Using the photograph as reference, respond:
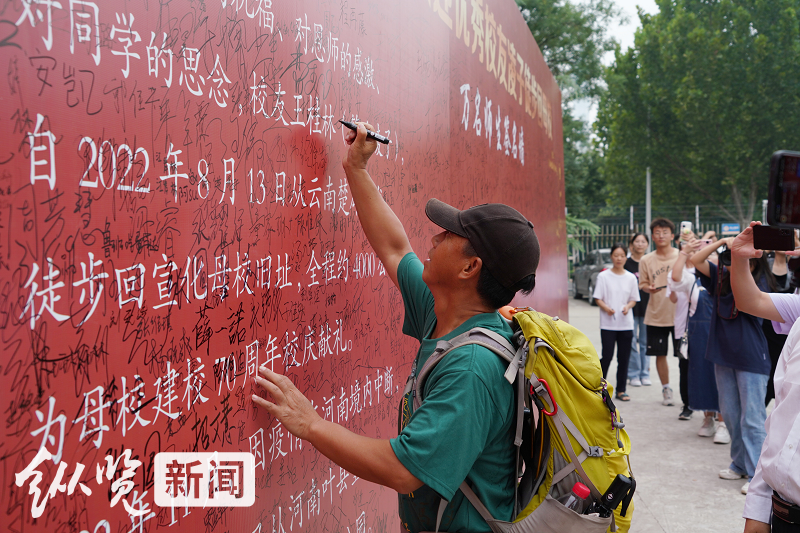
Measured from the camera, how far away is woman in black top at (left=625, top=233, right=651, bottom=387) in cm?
863

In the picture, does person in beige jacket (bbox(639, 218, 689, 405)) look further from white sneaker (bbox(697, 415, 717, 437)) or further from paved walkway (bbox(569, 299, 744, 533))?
white sneaker (bbox(697, 415, 717, 437))

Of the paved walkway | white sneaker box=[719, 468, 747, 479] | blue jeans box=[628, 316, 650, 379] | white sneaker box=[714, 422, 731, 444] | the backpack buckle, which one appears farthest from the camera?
blue jeans box=[628, 316, 650, 379]

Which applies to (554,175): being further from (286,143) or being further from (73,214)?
(73,214)

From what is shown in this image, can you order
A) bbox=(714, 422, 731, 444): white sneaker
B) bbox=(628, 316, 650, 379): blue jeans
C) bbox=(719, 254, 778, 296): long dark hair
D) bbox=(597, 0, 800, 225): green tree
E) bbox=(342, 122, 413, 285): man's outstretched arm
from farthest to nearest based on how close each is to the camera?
bbox=(597, 0, 800, 225): green tree < bbox=(628, 316, 650, 379): blue jeans < bbox=(714, 422, 731, 444): white sneaker < bbox=(719, 254, 778, 296): long dark hair < bbox=(342, 122, 413, 285): man's outstretched arm

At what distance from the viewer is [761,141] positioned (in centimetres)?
2686

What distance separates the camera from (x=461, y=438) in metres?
1.65

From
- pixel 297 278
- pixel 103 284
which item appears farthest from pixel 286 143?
pixel 103 284

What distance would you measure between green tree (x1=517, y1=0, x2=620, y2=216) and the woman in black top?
1116cm

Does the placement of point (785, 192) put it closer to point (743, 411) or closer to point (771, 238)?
point (771, 238)

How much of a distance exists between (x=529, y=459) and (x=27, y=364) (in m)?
1.35

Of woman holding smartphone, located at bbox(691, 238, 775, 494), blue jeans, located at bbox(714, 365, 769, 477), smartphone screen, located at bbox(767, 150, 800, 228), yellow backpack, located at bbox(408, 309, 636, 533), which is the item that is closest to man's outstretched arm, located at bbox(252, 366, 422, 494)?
yellow backpack, located at bbox(408, 309, 636, 533)

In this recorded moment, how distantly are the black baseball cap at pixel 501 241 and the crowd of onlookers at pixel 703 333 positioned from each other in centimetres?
274

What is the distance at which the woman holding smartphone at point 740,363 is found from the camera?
4922mm

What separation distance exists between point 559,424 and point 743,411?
3844 mm
